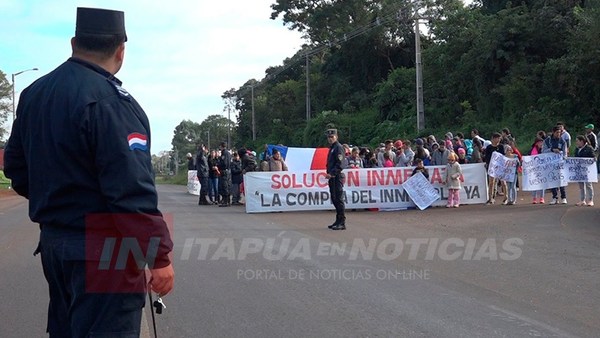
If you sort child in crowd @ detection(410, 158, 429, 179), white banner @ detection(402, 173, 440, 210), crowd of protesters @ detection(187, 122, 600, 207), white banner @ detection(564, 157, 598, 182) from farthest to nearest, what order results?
child in crowd @ detection(410, 158, 429, 179), white banner @ detection(402, 173, 440, 210), crowd of protesters @ detection(187, 122, 600, 207), white banner @ detection(564, 157, 598, 182)

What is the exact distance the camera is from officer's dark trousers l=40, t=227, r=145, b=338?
10.1 ft

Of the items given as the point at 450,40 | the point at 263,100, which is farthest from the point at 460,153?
the point at 263,100

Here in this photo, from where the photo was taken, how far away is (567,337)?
20.4ft

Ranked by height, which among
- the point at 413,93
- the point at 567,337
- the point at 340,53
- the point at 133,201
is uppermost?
the point at 340,53

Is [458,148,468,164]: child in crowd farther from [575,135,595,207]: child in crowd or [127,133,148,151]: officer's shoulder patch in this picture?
[127,133,148,151]: officer's shoulder patch

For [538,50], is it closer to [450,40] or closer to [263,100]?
[450,40]

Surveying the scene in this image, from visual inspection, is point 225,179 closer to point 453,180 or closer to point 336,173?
point 453,180

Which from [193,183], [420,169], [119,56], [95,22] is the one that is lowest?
[193,183]

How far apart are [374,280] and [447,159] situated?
36.5 ft

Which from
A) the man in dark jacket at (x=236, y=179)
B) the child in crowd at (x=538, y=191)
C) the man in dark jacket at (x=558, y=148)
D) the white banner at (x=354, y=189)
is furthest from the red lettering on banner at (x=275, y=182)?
the man in dark jacket at (x=558, y=148)

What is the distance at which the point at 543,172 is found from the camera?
17.8m

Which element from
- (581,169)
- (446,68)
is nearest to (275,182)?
(581,169)

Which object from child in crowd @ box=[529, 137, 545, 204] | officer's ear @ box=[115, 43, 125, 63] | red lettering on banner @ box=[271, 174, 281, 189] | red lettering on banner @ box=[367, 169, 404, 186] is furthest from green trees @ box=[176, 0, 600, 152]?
officer's ear @ box=[115, 43, 125, 63]

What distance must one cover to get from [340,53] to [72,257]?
56.4 m
